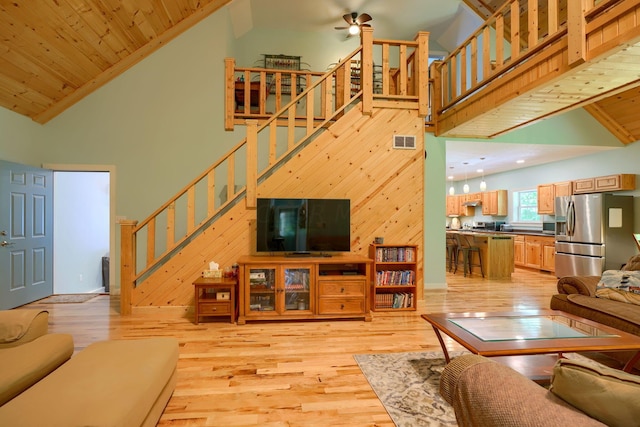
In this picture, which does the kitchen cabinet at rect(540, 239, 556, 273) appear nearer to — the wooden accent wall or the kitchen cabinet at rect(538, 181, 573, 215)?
the kitchen cabinet at rect(538, 181, 573, 215)

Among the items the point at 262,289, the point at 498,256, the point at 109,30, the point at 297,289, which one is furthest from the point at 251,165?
the point at 498,256

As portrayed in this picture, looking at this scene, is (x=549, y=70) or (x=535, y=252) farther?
(x=535, y=252)

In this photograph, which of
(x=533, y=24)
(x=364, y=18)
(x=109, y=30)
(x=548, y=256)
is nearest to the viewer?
(x=533, y=24)

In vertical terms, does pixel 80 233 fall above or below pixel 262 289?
above

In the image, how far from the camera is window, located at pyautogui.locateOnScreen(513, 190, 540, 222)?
9023 millimetres

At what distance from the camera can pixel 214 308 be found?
154 inches

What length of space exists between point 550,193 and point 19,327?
31.7 feet

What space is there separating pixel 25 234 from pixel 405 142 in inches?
224

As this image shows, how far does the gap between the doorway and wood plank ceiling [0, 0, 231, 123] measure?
1482 mm

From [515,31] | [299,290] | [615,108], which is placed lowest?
[299,290]

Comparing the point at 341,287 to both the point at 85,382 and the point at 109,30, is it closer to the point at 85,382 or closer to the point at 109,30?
the point at 85,382

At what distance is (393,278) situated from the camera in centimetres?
451

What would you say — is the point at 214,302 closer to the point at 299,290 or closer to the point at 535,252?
the point at 299,290

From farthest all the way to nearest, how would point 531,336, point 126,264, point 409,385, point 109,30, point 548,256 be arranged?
1. point 548,256
2. point 109,30
3. point 126,264
4. point 409,385
5. point 531,336
